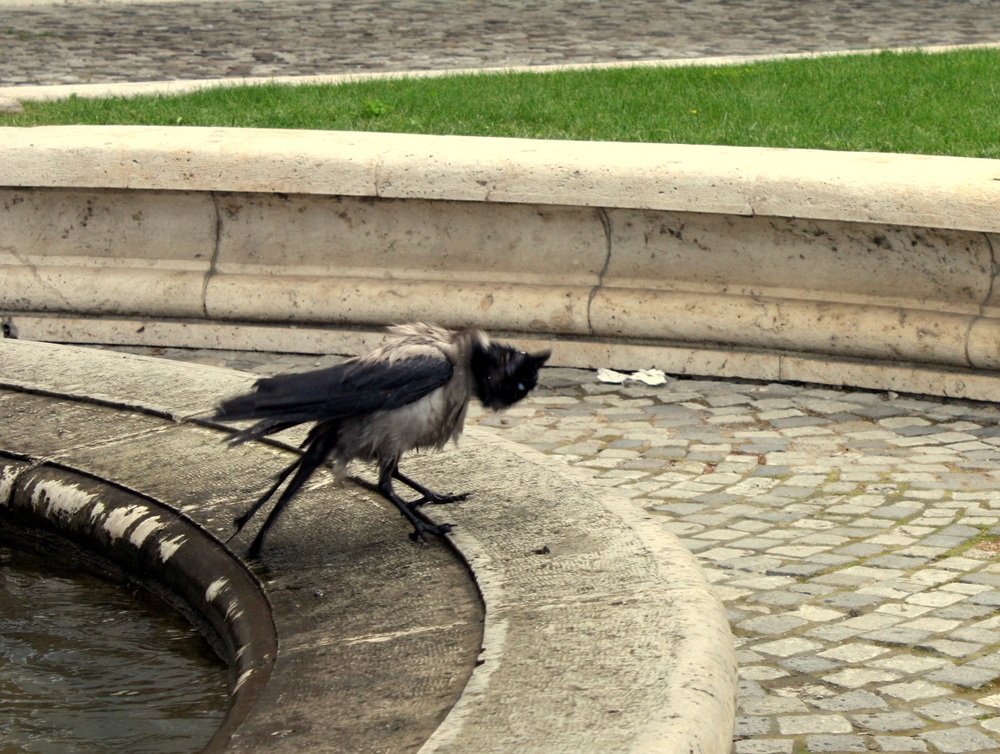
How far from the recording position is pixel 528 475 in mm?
3514

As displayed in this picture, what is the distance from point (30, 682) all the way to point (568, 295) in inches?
115

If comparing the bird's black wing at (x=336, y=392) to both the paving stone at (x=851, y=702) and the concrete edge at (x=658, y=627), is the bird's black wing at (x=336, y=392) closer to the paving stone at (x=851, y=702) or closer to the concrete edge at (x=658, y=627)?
the concrete edge at (x=658, y=627)

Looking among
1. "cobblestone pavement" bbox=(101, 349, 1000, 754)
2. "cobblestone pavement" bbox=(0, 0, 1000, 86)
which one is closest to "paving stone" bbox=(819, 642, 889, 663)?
"cobblestone pavement" bbox=(101, 349, 1000, 754)

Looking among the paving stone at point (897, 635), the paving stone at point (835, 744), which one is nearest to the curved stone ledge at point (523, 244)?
the paving stone at point (897, 635)

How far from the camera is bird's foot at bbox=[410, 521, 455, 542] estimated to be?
10.5 feet

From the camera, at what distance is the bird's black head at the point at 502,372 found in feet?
10.7

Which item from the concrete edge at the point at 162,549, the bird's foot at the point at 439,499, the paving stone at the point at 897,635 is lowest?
the paving stone at the point at 897,635

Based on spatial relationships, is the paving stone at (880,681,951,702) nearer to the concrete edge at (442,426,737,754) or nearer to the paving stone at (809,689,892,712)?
the paving stone at (809,689,892,712)

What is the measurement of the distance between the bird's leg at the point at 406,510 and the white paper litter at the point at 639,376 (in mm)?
2176

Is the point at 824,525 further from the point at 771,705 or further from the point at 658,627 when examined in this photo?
the point at 658,627

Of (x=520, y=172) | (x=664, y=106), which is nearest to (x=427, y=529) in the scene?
(x=520, y=172)

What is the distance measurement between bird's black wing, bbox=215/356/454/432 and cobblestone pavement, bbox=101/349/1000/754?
39.7 inches

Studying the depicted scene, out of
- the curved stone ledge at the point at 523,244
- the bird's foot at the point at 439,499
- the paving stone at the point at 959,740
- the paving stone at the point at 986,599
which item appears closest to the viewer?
the paving stone at the point at 959,740

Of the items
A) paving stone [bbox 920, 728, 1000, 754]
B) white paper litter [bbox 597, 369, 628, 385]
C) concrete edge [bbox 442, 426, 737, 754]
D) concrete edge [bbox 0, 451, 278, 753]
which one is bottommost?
white paper litter [bbox 597, 369, 628, 385]
